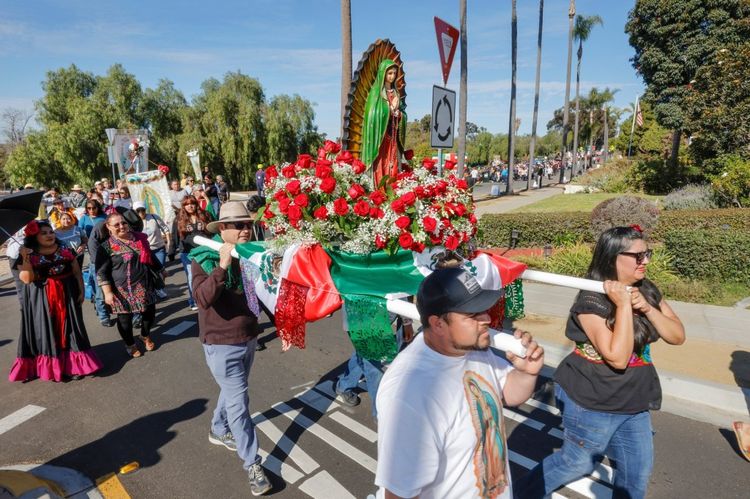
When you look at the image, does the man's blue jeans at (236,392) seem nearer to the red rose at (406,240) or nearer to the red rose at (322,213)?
the red rose at (322,213)

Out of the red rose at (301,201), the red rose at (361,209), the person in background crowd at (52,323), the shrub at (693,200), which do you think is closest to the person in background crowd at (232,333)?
the red rose at (301,201)

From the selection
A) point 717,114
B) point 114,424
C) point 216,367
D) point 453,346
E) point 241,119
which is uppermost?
point 241,119

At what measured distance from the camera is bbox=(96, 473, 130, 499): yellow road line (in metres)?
3.49

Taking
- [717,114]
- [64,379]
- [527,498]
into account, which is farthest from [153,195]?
[717,114]

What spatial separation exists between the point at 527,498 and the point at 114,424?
3.80 m

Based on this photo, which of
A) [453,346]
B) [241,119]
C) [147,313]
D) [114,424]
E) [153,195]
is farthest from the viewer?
[241,119]

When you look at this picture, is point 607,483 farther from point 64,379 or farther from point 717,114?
point 717,114

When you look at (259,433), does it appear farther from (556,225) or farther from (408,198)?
(556,225)

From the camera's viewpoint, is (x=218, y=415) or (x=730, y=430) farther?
(x=730, y=430)

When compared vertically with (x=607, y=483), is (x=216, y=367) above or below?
above

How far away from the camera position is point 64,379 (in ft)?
18.0

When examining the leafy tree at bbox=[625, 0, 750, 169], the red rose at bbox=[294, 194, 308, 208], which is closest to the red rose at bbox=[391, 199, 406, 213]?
the red rose at bbox=[294, 194, 308, 208]

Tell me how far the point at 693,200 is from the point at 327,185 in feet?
53.1

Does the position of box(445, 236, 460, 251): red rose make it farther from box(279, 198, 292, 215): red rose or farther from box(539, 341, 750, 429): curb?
box(539, 341, 750, 429): curb
